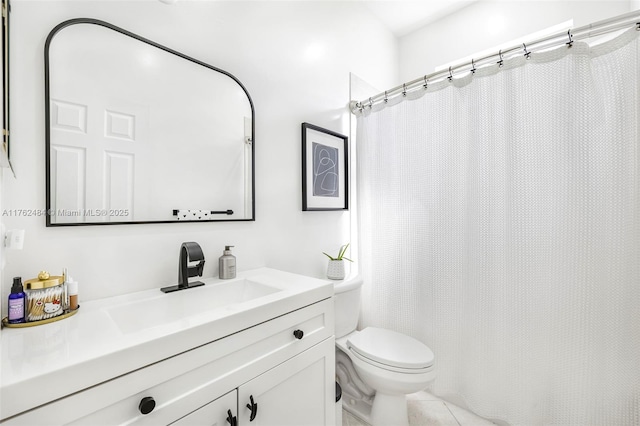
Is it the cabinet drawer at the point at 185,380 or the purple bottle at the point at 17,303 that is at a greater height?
the purple bottle at the point at 17,303

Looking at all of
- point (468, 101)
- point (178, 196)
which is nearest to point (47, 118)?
point (178, 196)

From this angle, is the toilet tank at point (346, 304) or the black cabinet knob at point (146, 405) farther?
the toilet tank at point (346, 304)

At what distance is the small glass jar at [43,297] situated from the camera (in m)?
0.74

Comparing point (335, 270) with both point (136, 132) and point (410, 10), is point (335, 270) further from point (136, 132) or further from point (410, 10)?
point (410, 10)

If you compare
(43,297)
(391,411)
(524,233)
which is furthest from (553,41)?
(43,297)

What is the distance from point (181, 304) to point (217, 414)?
40 centimetres

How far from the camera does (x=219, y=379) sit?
2.50 ft

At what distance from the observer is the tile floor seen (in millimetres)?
1561

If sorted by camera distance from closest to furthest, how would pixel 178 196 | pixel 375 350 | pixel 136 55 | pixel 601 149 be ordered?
pixel 136 55 → pixel 178 196 → pixel 601 149 → pixel 375 350

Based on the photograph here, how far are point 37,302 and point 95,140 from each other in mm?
525

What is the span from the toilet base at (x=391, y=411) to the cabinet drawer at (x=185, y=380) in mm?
760

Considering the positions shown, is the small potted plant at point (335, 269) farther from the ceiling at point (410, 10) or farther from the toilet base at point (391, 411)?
the ceiling at point (410, 10)

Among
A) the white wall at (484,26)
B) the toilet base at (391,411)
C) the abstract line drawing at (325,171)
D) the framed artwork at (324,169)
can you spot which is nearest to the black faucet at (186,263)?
the framed artwork at (324,169)

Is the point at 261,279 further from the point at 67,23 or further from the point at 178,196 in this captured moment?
the point at 67,23
